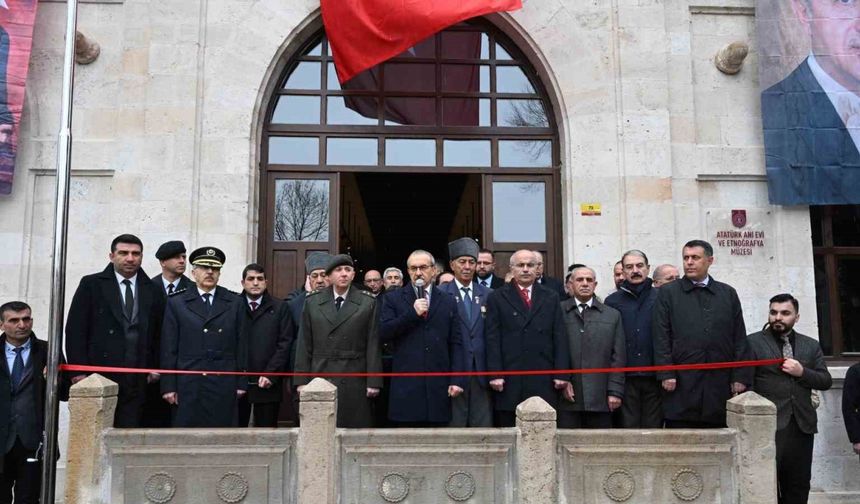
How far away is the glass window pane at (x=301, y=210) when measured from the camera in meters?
8.98

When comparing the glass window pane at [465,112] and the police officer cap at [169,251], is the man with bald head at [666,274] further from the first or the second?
the police officer cap at [169,251]

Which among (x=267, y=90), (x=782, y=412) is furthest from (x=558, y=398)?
(x=267, y=90)

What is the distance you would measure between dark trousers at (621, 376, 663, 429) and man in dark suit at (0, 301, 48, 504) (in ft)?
16.5

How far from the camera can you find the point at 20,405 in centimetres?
584

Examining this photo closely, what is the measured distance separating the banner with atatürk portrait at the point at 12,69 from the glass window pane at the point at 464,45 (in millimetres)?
5188

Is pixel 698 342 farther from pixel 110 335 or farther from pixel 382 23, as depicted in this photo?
pixel 382 23

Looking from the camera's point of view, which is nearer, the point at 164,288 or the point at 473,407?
the point at 473,407

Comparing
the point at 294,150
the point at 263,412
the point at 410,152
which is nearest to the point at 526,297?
the point at 263,412

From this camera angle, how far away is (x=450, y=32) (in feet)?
31.1

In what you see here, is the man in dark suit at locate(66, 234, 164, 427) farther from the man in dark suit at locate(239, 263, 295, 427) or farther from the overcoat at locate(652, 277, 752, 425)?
the overcoat at locate(652, 277, 752, 425)

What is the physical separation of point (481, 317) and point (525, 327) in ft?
1.56

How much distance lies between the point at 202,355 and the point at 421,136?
4.52 meters

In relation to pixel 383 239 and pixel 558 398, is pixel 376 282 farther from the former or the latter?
pixel 383 239

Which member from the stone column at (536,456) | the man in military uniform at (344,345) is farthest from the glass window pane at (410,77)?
the stone column at (536,456)
